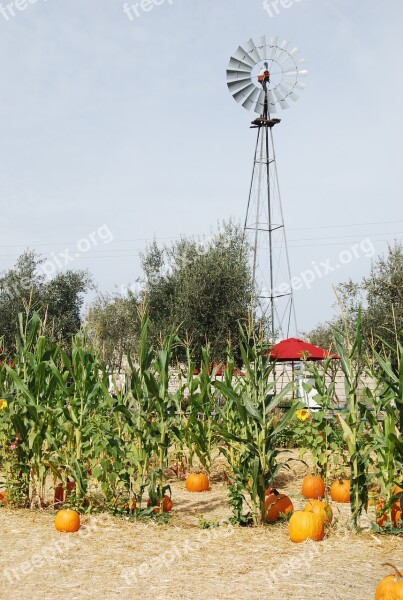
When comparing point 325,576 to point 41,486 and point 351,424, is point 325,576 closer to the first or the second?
point 351,424

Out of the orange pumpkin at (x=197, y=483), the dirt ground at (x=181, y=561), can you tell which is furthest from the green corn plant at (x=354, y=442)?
the orange pumpkin at (x=197, y=483)

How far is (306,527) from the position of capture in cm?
589

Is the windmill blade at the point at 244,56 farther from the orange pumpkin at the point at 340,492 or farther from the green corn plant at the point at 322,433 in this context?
the orange pumpkin at the point at 340,492

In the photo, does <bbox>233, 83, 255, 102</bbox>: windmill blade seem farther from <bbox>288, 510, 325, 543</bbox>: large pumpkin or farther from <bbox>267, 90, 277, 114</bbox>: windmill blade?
<bbox>288, 510, 325, 543</bbox>: large pumpkin

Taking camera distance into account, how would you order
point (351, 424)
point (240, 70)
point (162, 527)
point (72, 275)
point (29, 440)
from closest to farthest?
point (351, 424), point (162, 527), point (29, 440), point (240, 70), point (72, 275)

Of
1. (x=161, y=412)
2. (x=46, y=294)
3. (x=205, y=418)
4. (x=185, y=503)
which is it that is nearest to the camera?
(x=161, y=412)

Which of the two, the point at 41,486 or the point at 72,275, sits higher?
the point at 72,275

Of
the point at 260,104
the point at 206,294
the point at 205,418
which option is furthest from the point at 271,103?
the point at 205,418

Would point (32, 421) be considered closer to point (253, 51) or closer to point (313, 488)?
point (313, 488)

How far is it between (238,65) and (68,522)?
74.6ft

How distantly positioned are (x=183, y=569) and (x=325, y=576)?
1.22 meters

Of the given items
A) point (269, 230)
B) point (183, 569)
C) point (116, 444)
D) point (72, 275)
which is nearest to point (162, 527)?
point (116, 444)

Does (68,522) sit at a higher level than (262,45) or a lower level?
lower

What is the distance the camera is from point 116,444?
6.94m
